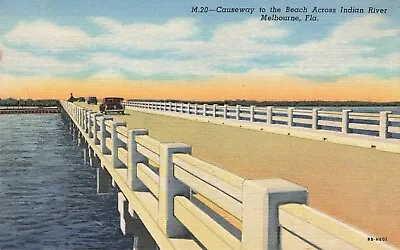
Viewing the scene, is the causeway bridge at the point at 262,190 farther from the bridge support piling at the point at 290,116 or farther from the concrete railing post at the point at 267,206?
the bridge support piling at the point at 290,116

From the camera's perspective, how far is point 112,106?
43625 millimetres

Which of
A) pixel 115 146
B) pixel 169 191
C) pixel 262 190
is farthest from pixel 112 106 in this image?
pixel 262 190

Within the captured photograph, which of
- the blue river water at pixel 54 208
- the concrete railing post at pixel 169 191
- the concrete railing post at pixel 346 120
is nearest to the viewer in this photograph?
the concrete railing post at pixel 169 191

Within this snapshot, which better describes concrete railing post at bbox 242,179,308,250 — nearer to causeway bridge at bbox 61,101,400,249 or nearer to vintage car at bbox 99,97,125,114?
causeway bridge at bbox 61,101,400,249

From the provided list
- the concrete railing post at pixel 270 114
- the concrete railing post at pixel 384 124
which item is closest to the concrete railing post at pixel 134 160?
the concrete railing post at pixel 384 124

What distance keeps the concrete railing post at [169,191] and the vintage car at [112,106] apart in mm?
36861

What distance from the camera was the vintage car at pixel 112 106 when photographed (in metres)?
42.5

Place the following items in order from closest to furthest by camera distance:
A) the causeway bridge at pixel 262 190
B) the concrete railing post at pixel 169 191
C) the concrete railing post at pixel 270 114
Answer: the causeway bridge at pixel 262 190 < the concrete railing post at pixel 169 191 < the concrete railing post at pixel 270 114

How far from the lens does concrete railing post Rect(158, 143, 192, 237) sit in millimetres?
5320

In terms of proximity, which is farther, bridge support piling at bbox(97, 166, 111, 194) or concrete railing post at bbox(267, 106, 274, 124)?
concrete railing post at bbox(267, 106, 274, 124)

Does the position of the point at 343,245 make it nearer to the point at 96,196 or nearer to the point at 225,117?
the point at 96,196

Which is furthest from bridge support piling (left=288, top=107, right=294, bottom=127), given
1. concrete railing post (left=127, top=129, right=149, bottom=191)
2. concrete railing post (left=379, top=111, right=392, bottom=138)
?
concrete railing post (left=127, top=129, right=149, bottom=191)

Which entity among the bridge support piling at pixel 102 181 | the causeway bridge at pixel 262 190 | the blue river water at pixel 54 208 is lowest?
the blue river water at pixel 54 208

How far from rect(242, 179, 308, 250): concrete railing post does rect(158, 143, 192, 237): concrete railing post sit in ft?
7.20
